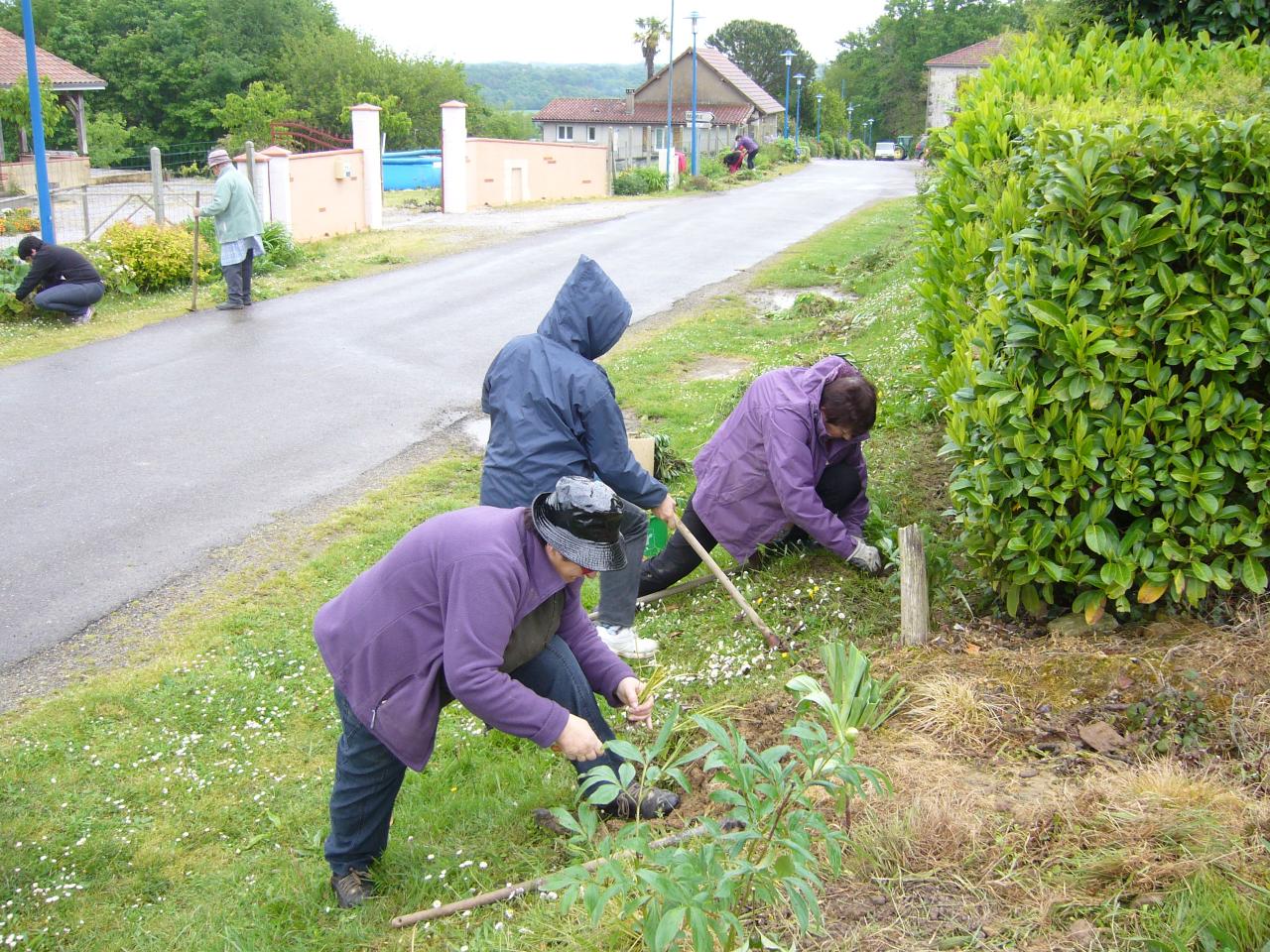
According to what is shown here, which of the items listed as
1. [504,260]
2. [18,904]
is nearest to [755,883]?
[18,904]

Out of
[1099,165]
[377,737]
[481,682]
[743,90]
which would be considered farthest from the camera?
[743,90]

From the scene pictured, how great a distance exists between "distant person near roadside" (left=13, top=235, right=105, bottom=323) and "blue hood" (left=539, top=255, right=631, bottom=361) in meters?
10.1

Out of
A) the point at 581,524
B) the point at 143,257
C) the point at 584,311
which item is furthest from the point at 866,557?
the point at 143,257

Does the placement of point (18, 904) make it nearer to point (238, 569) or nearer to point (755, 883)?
point (755, 883)

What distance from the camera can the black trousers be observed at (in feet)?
18.2

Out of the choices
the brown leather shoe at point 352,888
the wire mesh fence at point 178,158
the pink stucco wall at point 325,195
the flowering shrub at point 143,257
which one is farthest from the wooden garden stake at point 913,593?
the wire mesh fence at point 178,158

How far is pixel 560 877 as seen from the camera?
8.34ft

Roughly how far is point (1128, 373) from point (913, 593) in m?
1.23

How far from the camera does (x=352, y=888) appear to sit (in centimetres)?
379

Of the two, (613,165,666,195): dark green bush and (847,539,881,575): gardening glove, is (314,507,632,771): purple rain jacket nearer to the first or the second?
(847,539,881,575): gardening glove

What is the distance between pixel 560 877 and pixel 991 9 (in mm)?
111571

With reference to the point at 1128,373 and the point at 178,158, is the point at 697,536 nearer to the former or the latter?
the point at 1128,373

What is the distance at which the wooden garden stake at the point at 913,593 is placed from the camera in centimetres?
482

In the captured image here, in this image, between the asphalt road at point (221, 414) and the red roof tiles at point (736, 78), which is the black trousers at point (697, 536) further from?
the red roof tiles at point (736, 78)
